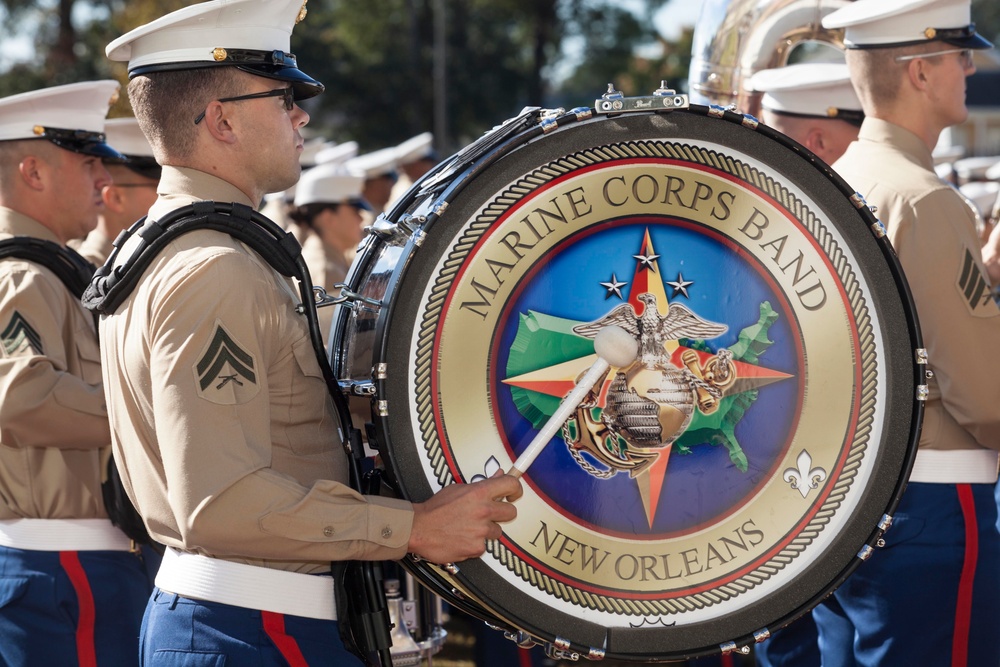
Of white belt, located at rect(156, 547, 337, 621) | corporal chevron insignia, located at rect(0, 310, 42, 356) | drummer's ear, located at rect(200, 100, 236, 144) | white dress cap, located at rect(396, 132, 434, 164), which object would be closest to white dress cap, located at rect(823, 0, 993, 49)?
drummer's ear, located at rect(200, 100, 236, 144)

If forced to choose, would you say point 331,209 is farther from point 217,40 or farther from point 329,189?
point 217,40

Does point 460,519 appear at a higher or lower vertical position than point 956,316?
lower

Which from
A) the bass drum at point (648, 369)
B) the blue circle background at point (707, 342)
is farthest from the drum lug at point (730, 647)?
the blue circle background at point (707, 342)

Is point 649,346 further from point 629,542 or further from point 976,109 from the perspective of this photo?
point 976,109

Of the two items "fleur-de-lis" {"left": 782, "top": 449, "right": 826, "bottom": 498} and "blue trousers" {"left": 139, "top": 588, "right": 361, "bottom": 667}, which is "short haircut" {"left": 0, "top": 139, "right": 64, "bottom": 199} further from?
"fleur-de-lis" {"left": 782, "top": 449, "right": 826, "bottom": 498}

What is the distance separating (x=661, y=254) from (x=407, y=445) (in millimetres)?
599

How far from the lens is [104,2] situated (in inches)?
1155

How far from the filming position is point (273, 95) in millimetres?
2377

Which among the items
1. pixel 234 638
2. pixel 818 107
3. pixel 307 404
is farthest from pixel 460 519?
pixel 818 107

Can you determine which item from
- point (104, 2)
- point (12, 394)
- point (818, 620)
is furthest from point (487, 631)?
point (104, 2)

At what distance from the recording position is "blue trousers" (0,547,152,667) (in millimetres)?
3434

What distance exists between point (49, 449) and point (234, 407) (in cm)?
166

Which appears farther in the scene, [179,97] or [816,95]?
[816,95]

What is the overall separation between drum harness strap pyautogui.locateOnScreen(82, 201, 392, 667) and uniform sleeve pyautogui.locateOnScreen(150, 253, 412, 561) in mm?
93
